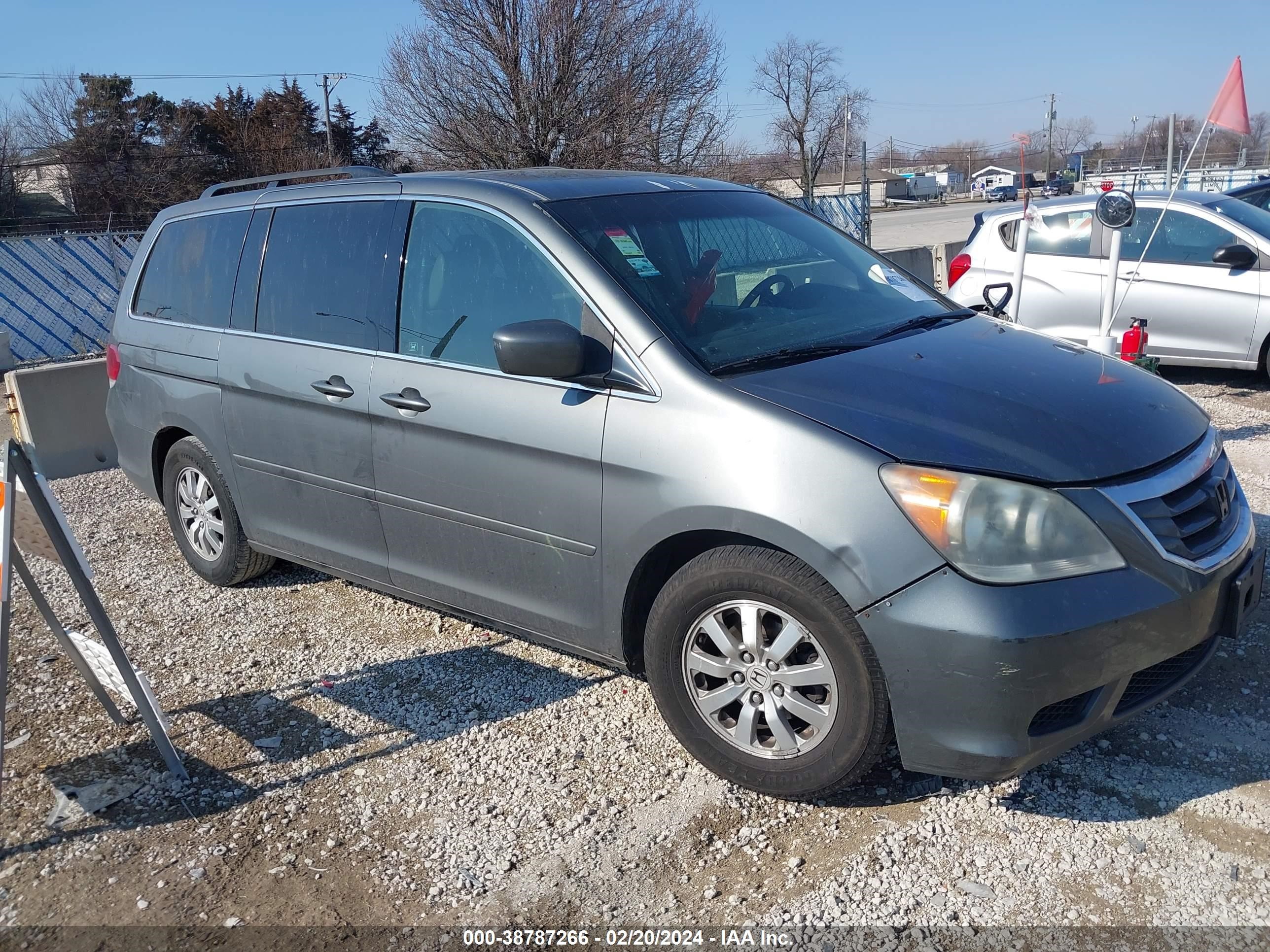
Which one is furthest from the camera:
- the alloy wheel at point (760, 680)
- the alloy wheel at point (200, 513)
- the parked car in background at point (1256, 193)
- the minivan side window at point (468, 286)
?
the parked car in background at point (1256, 193)

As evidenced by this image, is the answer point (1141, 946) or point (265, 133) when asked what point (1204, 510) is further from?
point (265, 133)

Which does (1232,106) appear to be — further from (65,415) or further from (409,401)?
(65,415)

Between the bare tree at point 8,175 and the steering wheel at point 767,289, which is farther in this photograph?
the bare tree at point 8,175

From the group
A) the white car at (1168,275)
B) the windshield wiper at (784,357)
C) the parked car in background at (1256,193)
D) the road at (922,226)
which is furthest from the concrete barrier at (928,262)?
the windshield wiper at (784,357)

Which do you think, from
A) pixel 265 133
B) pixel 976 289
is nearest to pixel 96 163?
pixel 265 133

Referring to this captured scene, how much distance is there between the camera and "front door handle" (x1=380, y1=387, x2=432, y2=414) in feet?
12.4

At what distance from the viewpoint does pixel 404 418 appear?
3.85 metres

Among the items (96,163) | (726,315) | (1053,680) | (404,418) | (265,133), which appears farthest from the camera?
(265,133)

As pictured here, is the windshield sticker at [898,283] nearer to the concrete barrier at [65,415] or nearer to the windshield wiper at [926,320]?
the windshield wiper at [926,320]

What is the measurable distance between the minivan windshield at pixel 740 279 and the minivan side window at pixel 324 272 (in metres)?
0.90

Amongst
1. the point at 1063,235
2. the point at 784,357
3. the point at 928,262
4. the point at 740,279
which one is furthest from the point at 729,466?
the point at 928,262

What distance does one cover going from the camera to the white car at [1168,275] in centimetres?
827

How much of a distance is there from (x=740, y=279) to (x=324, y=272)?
1.79 metres

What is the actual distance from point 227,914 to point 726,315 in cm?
239
